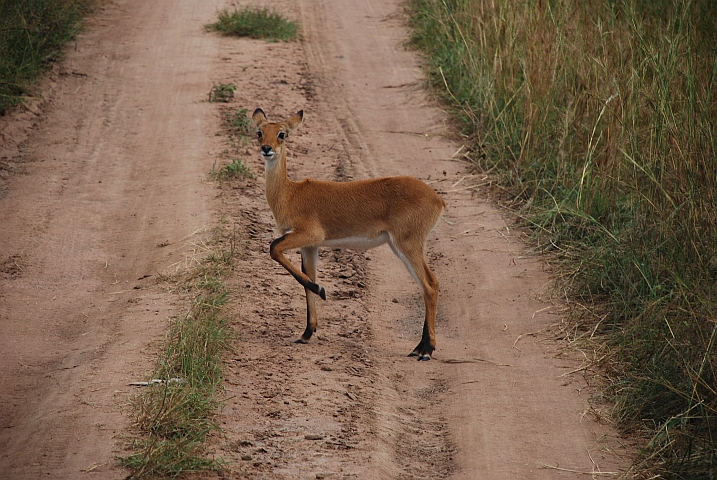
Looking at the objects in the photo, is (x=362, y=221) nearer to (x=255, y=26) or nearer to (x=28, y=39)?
(x=28, y=39)

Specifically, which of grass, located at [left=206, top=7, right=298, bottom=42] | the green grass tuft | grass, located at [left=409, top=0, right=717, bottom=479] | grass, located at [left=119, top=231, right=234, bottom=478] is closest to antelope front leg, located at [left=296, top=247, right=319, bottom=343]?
grass, located at [left=119, top=231, right=234, bottom=478]

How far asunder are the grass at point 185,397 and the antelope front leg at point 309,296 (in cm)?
59

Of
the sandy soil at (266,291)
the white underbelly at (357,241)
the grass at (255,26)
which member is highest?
the white underbelly at (357,241)

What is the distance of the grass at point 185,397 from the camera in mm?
4586

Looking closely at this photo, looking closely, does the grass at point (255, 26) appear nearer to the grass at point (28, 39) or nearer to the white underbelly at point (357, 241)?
the grass at point (28, 39)

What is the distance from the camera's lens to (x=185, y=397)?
16.7 ft

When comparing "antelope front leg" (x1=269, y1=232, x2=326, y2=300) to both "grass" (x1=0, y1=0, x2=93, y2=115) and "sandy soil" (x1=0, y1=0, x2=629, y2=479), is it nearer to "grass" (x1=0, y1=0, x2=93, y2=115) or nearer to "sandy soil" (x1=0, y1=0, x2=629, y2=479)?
"sandy soil" (x1=0, y1=0, x2=629, y2=479)

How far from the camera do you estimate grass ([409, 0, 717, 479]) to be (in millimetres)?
5355

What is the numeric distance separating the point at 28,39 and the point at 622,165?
26.7 ft

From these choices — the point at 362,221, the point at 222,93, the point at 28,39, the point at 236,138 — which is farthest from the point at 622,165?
the point at 28,39

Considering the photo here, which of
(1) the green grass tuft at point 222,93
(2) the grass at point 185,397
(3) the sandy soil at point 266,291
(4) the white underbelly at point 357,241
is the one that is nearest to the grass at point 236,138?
(3) the sandy soil at point 266,291

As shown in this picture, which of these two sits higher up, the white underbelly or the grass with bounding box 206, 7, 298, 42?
the white underbelly

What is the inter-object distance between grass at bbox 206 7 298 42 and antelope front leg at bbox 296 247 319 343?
743cm

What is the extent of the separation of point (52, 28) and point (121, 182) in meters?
4.49
